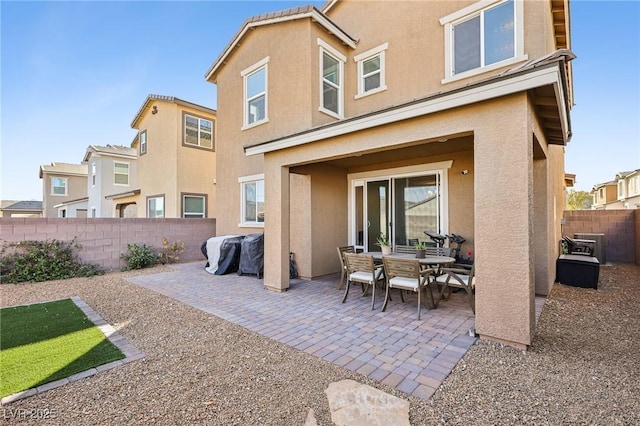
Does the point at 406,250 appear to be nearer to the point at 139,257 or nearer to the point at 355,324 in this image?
the point at 355,324

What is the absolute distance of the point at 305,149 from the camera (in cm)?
652

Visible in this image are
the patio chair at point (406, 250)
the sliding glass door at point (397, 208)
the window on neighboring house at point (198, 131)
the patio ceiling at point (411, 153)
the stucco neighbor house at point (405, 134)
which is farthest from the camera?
the window on neighboring house at point (198, 131)

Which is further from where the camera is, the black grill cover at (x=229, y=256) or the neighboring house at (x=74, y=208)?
the neighboring house at (x=74, y=208)

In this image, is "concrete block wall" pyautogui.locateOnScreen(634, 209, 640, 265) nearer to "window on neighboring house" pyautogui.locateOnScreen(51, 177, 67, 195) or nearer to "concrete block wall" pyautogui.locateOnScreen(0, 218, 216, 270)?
"concrete block wall" pyautogui.locateOnScreen(0, 218, 216, 270)

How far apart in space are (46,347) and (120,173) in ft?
69.2

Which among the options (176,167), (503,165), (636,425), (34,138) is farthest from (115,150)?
(636,425)

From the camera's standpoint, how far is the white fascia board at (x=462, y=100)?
3584 millimetres

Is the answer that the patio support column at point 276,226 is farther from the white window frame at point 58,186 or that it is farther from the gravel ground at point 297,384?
the white window frame at point 58,186

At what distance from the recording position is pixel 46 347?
4043 mm

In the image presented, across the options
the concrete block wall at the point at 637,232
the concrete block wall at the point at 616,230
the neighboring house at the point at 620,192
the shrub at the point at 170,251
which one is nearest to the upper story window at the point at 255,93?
the shrub at the point at 170,251

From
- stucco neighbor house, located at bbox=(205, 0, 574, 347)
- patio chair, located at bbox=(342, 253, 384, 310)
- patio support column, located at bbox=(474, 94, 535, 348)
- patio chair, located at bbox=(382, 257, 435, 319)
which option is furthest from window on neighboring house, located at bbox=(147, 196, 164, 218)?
patio support column, located at bbox=(474, 94, 535, 348)

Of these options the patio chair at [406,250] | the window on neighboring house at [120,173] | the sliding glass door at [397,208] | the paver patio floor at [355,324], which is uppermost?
the window on neighboring house at [120,173]

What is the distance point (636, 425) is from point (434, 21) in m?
9.19

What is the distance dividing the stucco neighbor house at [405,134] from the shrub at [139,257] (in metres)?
2.57
